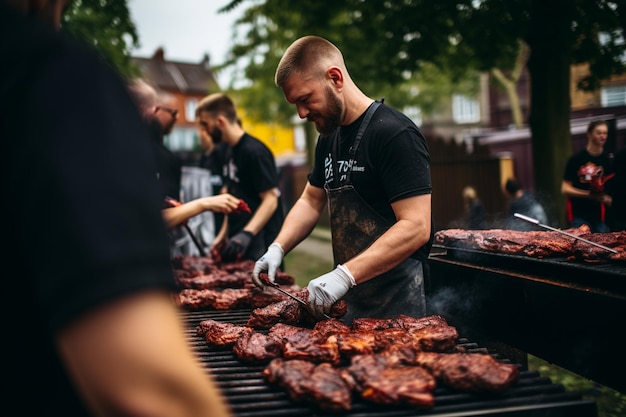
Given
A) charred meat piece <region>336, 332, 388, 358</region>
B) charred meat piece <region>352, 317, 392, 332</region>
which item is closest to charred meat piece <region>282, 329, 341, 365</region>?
charred meat piece <region>336, 332, 388, 358</region>

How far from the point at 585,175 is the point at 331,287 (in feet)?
18.6

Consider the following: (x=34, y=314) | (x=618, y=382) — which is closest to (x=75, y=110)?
(x=34, y=314)

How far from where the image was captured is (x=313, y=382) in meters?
2.08

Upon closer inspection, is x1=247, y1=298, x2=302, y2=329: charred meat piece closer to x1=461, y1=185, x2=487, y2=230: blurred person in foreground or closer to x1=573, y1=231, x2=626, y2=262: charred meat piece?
x1=573, y1=231, x2=626, y2=262: charred meat piece

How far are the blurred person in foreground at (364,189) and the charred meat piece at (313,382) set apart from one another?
0.74 meters

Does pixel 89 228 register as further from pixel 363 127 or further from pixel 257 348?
pixel 363 127

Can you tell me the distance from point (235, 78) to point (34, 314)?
20.9m

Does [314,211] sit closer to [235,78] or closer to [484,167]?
[484,167]

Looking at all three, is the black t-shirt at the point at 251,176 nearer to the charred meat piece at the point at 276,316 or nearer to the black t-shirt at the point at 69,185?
the charred meat piece at the point at 276,316

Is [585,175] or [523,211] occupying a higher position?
[585,175]

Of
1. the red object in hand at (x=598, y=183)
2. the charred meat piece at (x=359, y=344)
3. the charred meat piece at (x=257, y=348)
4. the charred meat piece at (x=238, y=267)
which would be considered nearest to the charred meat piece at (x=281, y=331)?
the charred meat piece at (x=257, y=348)

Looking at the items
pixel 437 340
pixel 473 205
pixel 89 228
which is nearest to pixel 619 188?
pixel 437 340

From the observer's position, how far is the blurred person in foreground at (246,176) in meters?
5.69

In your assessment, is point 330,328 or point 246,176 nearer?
point 330,328
